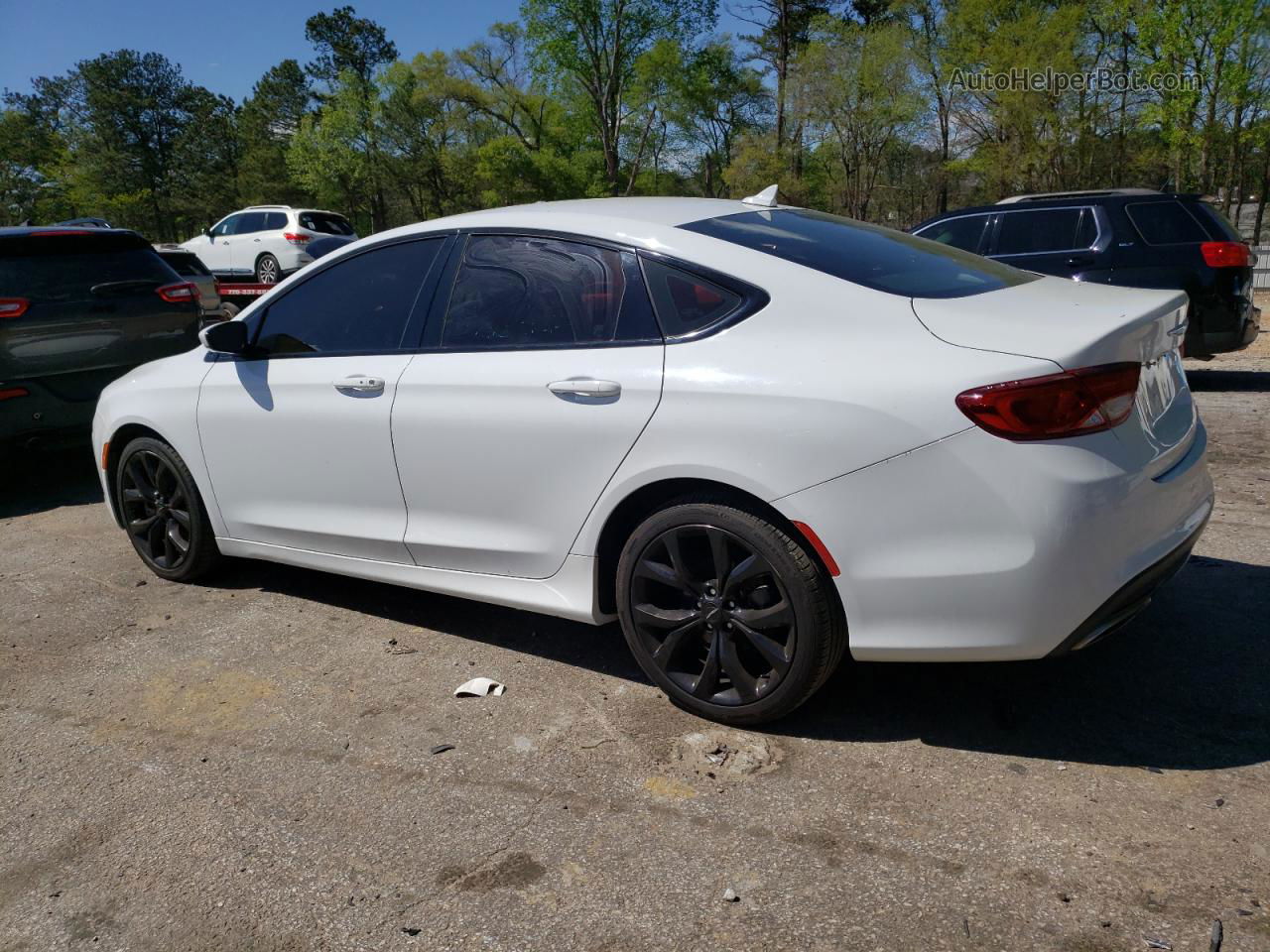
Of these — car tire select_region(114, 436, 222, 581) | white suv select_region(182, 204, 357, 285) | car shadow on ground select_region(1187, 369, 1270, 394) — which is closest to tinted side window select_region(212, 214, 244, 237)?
white suv select_region(182, 204, 357, 285)

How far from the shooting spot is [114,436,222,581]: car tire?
4.68 meters

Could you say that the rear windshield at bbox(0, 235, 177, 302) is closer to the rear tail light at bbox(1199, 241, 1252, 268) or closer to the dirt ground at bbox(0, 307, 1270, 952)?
the dirt ground at bbox(0, 307, 1270, 952)

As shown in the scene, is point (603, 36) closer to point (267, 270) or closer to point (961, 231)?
point (267, 270)

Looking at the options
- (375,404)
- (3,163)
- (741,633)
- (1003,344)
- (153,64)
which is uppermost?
(153,64)

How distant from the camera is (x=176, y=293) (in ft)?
24.3

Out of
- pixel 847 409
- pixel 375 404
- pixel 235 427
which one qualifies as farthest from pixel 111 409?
pixel 847 409

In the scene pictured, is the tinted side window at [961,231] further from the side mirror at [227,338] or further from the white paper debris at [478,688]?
the white paper debris at [478,688]

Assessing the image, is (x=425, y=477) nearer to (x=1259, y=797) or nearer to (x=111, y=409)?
(x=111, y=409)

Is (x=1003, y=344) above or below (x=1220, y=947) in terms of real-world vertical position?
above

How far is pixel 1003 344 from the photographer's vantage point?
2676 millimetres

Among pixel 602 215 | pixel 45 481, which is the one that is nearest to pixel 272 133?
pixel 45 481

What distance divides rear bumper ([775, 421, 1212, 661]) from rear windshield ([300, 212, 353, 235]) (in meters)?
21.7

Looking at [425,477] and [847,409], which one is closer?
[847,409]

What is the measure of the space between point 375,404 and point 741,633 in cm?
169
